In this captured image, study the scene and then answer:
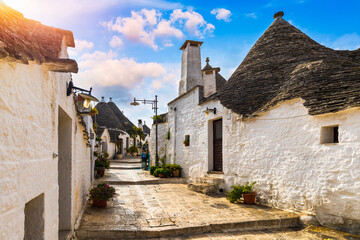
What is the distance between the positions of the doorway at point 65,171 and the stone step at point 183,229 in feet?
1.88

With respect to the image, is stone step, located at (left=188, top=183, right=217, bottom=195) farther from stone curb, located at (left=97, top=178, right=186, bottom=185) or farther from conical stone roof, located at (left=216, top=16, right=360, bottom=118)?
conical stone roof, located at (left=216, top=16, right=360, bottom=118)

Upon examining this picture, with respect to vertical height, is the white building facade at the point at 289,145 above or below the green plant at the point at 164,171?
above

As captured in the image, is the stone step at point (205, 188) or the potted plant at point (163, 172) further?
the potted plant at point (163, 172)

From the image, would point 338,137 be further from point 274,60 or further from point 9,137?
point 9,137

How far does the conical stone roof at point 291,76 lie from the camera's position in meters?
6.19

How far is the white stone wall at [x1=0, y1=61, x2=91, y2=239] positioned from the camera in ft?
5.86

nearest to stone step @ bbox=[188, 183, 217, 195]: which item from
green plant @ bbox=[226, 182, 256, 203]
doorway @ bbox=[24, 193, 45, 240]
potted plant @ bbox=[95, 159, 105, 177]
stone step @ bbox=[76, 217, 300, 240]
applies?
green plant @ bbox=[226, 182, 256, 203]

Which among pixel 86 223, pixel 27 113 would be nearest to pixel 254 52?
pixel 86 223

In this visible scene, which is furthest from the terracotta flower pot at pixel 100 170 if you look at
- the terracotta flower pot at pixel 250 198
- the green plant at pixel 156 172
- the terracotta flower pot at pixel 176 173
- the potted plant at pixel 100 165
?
the terracotta flower pot at pixel 250 198

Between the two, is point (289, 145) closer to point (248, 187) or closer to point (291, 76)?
point (248, 187)

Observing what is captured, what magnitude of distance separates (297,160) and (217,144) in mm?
3971

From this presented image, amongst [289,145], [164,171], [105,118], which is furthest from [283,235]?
[105,118]

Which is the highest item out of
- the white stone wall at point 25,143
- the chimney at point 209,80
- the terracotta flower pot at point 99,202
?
the chimney at point 209,80

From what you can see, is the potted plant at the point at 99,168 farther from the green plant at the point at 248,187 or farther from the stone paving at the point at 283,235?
the stone paving at the point at 283,235
